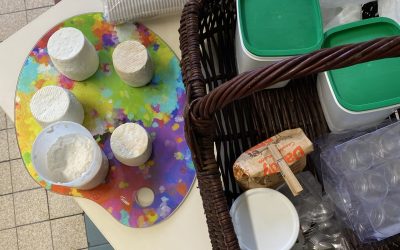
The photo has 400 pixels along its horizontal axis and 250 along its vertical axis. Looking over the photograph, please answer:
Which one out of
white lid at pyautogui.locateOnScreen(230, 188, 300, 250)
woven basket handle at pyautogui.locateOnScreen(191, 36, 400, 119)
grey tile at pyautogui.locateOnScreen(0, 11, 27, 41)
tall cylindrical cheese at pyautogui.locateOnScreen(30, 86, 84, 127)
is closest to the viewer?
woven basket handle at pyautogui.locateOnScreen(191, 36, 400, 119)

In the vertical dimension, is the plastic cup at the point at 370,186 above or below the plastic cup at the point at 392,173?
below

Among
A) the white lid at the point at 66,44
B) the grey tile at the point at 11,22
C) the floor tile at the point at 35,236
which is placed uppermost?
the white lid at the point at 66,44

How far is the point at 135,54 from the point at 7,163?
80 centimetres

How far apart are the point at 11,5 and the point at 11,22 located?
0.22ft

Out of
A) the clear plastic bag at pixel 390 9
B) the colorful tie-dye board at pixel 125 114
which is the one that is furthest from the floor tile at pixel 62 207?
the clear plastic bag at pixel 390 9

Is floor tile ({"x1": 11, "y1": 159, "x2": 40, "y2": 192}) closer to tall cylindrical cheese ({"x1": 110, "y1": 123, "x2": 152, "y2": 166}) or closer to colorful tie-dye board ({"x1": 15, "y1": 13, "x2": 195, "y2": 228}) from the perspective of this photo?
Answer: colorful tie-dye board ({"x1": 15, "y1": 13, "x2": 195, "y2": 228})

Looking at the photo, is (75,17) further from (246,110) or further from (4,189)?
(4,189)

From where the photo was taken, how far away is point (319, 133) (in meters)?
0.69

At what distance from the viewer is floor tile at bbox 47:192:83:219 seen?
1.21 meters

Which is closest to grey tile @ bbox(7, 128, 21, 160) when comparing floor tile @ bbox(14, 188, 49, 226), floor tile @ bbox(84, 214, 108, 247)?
floor tile @ bbox(14, 188, 49, 226)

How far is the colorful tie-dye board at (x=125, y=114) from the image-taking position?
71 centimetres

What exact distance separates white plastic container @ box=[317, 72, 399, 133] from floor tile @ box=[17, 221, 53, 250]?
947 millimetres

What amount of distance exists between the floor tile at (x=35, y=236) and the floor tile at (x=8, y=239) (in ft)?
0.04

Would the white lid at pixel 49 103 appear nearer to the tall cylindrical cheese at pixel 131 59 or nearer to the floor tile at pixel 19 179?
the tall cylindrical cheese at pixel 131 59
